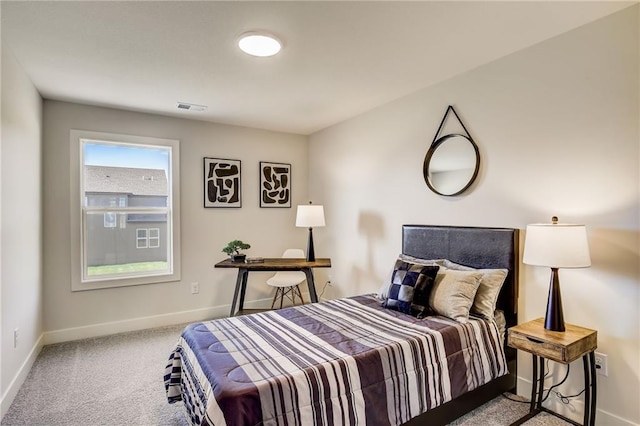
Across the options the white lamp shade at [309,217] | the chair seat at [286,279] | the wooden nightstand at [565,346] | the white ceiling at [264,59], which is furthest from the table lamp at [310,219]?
the wooden nightstand at [565,346]

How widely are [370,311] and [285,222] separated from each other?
2489 mm

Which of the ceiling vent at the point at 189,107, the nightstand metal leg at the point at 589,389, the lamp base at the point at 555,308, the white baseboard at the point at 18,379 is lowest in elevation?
the white baseboard at the point at 18,379

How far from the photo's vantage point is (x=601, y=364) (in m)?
2.00

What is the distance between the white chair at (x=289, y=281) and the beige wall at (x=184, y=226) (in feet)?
0.86

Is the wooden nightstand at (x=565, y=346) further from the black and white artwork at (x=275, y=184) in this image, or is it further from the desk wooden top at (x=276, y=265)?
the black and white artwork at (x=275, y=184)

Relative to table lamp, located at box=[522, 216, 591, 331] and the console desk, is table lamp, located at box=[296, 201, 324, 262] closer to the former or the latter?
the console desk

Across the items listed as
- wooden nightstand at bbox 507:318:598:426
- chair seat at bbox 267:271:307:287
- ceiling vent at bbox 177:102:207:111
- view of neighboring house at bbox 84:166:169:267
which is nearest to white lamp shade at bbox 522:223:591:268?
wooden nightstand at bbox 507:318:598:426

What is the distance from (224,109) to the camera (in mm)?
3629

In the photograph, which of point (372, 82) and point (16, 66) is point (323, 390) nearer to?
point (372, 82)

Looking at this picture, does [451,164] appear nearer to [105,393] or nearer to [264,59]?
[264,59]

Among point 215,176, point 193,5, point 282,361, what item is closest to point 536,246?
point 282,361

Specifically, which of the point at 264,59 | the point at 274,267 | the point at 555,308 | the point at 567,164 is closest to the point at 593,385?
the point at 555,308

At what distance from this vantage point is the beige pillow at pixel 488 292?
227 cm

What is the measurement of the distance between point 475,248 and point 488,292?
41 centimetres
